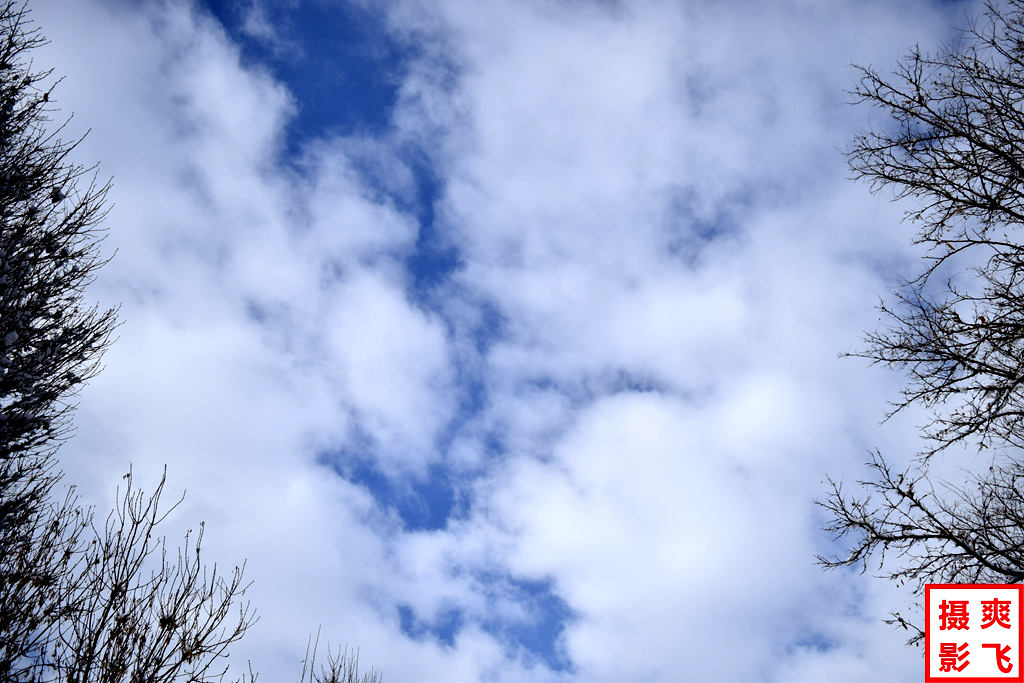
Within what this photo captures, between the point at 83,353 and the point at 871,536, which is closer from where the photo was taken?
the point at 871,536

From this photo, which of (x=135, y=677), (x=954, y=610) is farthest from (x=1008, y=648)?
(x=135, y=677)

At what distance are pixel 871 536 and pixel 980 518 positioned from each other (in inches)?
46.0

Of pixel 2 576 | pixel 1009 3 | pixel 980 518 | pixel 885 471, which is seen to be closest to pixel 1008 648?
pixel 980 518

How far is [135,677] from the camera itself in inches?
224

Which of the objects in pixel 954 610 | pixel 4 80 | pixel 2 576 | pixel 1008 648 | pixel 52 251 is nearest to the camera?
pixel 1008 648

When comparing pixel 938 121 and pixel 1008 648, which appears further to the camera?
pixel 938 121

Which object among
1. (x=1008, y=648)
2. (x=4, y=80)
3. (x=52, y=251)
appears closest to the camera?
(x=1008, y=648)

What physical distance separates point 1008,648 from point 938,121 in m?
5.30

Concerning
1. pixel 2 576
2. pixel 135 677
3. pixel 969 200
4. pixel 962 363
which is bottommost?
pixel 135 677

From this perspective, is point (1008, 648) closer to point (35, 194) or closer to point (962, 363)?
point (962, 363)

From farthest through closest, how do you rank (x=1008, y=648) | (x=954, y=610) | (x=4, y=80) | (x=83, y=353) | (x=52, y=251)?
(x=83, y=353) → (x=4, y=80) → (x=52, y=251) → (x=954, y=610) → (x=1008, y=648)

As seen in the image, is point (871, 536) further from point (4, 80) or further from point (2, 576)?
point (4, 80)

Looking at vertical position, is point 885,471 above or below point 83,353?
below

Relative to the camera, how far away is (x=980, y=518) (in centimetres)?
625
